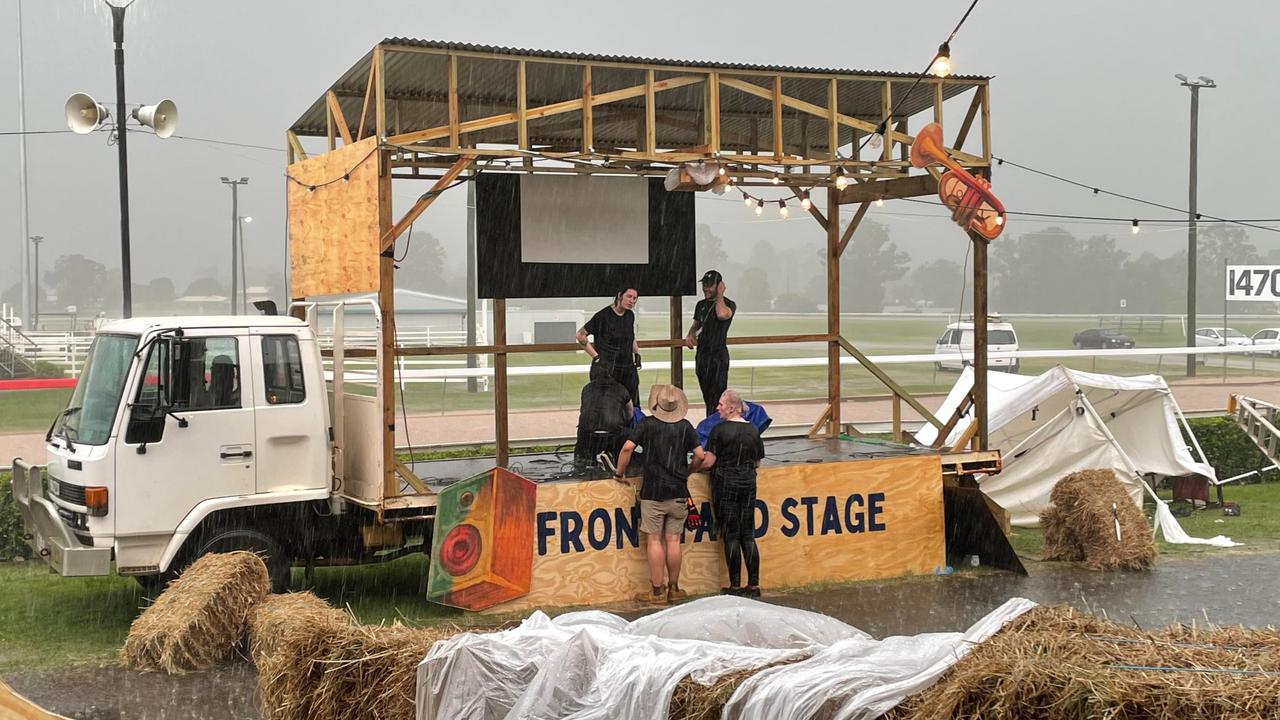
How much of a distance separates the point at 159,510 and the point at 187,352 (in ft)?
3.86

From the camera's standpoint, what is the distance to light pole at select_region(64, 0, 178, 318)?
15.6 m

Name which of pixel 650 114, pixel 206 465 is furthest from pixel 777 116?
pixel 206 465

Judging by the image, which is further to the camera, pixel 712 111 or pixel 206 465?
pixel 712 111

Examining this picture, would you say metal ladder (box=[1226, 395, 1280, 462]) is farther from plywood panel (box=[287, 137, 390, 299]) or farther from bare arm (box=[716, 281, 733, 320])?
plywood panel (box=[287, 137, 390, 299])

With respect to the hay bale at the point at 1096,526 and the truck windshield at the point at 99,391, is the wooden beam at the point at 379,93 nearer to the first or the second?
the truck windshield at the point at 99,391

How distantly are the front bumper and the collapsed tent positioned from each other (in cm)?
876

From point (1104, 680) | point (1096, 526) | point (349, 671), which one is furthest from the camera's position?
point (1096, 526)

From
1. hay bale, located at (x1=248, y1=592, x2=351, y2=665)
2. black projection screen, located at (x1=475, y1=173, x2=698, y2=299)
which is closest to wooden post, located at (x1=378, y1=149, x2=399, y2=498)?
hay bale, located at (x1=248, y1=592, x2=351, y2=665)

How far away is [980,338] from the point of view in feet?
41.1

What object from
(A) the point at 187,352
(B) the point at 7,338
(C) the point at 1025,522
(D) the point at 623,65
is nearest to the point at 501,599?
(A) the point at 187,352

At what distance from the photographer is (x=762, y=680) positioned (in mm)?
4809

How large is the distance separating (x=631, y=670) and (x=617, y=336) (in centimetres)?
686

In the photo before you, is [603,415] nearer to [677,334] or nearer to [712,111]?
[677,334]

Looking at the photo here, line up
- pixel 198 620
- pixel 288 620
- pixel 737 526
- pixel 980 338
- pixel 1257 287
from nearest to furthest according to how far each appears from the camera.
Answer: pixel 288 620 < pixel 198 620 < pixel 737 526 < pixel 980 338 < pixel 1257 287
